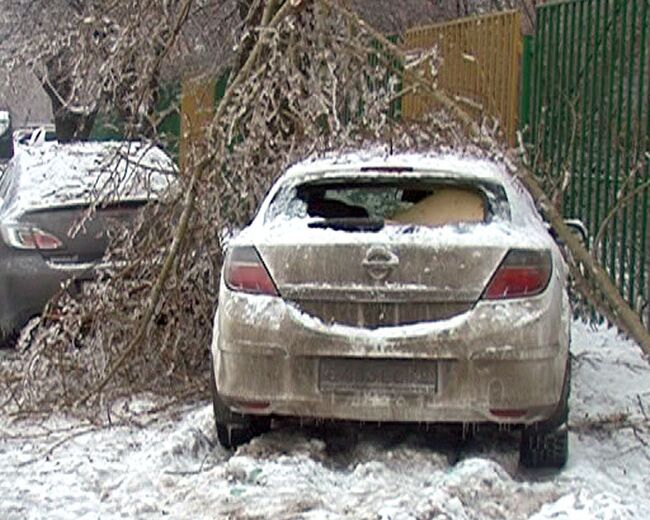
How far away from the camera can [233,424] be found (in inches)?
199

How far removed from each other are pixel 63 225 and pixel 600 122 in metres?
4.00

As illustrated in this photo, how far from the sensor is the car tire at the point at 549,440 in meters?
4.73

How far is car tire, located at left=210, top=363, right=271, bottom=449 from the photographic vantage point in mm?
5000

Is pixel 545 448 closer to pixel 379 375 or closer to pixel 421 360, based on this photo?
pixel 421 360

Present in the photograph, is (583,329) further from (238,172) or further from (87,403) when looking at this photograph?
(87,403)

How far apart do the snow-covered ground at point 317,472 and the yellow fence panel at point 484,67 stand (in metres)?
3.30

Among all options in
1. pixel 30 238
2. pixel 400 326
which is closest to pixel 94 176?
pixel 30 238

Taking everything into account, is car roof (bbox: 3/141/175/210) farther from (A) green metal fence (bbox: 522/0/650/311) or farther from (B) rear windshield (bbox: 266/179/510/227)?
(A) green metal fence (bbox: 522/0/650/311)

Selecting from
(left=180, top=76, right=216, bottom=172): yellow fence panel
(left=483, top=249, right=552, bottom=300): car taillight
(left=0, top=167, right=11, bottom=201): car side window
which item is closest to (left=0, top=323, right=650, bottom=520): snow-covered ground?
(left=483, top=249, right=552, bottom=300): car taillight

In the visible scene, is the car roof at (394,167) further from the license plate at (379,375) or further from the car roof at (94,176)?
the car roof at (94,176)

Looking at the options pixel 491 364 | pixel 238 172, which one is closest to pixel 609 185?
pixel 238 172

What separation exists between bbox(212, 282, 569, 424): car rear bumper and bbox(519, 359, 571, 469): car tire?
3.3 inches

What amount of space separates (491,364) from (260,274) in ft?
3.70

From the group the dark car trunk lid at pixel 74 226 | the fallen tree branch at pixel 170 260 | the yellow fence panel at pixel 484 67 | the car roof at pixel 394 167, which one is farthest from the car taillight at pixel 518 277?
the dark car trunk lid at pixel 74 226
